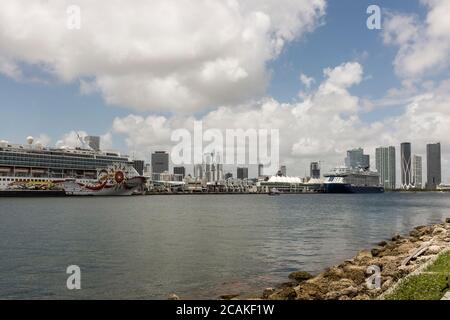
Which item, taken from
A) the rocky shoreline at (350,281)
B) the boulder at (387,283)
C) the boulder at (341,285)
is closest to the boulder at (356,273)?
the rocky shoreline at (350,281)

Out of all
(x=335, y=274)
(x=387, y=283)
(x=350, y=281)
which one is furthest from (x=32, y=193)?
(x=387, y=283)

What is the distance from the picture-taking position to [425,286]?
1587 centimetres

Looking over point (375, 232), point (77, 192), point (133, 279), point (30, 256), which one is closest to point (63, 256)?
point (30, 256)

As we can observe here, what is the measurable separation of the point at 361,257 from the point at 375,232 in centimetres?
2749

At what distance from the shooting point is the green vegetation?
1487cm

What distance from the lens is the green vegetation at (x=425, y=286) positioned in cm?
1487

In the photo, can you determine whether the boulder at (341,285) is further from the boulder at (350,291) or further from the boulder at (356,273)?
the boulder at (356,273)

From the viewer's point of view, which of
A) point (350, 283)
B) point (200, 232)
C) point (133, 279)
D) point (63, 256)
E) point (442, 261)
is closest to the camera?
point (442, 261)

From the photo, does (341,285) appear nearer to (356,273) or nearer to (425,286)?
(356,273)

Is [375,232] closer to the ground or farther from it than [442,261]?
closer to the ground

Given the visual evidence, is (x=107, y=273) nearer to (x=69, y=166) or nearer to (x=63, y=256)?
(x=63, y=256)

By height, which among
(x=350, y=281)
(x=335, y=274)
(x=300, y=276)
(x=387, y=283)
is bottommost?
(x=300, y=276)
